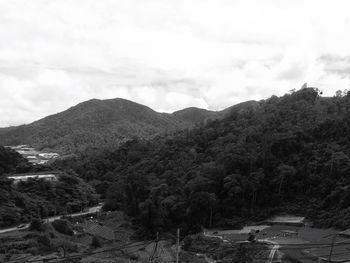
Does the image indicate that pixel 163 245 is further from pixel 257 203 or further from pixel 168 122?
pixel 168 122

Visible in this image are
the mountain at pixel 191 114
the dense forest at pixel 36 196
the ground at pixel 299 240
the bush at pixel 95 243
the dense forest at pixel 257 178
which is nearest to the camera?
the ground at pixel 299 240

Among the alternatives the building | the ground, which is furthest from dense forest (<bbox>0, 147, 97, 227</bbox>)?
the ground

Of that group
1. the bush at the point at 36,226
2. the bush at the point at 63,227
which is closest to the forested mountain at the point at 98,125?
the bush at the point at 63,227

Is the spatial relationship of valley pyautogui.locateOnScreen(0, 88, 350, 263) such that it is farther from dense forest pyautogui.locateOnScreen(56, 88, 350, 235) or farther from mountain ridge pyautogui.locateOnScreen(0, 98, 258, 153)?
mountain ridge pyautogui.locateOnScreen(0, 98, 258, 153)

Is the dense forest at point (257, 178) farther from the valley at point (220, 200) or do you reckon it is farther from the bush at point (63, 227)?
the bush at point (63, 227)

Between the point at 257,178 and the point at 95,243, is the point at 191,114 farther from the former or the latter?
the point at 95,243

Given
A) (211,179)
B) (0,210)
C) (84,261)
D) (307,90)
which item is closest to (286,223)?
(211,179)

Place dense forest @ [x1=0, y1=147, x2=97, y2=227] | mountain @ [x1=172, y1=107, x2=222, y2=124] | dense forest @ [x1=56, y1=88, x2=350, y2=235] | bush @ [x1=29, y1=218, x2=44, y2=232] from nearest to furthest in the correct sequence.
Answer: bush @ [x1=29, y1=218, x2=44, y2=232], dense forest @ [x1=56, y1=88, x2=350, y2=235], dense forest @ [x1=0, y1=147, x2=97, y2=227], mountain @ [x1=172, y1=107, x2=222, y2=124]
